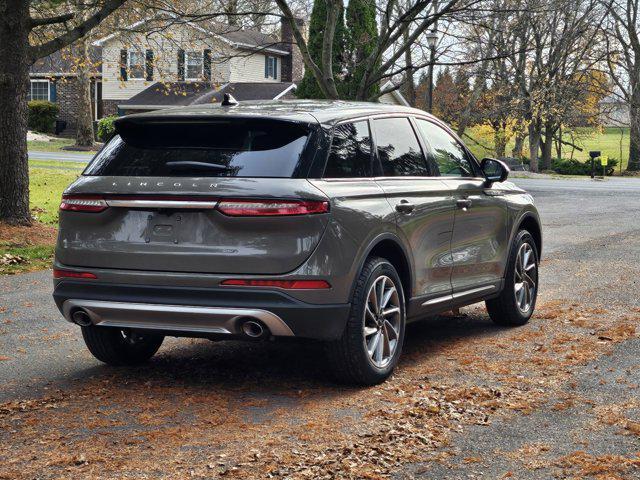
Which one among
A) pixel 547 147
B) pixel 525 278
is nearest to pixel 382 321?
pixel 525 278

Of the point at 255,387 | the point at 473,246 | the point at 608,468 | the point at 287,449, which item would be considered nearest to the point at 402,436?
the point at 287,449

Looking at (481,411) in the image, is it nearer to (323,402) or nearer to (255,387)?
(323,402)

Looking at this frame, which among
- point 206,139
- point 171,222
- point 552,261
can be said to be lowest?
point 552,261

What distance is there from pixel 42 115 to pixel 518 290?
5539 cm

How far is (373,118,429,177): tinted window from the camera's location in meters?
7.34

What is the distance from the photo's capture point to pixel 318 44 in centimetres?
3494

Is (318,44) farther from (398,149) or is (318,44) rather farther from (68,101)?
(68,101)

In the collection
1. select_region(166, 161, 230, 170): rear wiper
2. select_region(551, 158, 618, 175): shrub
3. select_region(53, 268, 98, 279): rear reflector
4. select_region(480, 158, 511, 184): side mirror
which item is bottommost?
select_region(551, 158, 618, 175): shrub

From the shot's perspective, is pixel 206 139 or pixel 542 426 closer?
pixel 542 426

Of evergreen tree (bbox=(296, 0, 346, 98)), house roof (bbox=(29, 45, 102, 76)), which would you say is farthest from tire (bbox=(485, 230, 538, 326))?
evergreen tree (bbox=(296, 0, 346, 98))

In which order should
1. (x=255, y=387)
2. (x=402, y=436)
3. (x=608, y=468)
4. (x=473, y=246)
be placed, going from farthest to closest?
1. (x=473, y=246)
2. (x=255, y=387)
3. (x=402, y=436)
4. (x=608, y=468)

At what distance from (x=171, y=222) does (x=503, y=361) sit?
2.73m

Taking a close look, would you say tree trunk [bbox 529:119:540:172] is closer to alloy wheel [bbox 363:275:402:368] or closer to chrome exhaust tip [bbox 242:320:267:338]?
alloy wheel [bbox 363:275:402:368]

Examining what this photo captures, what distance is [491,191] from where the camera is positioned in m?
8.73
